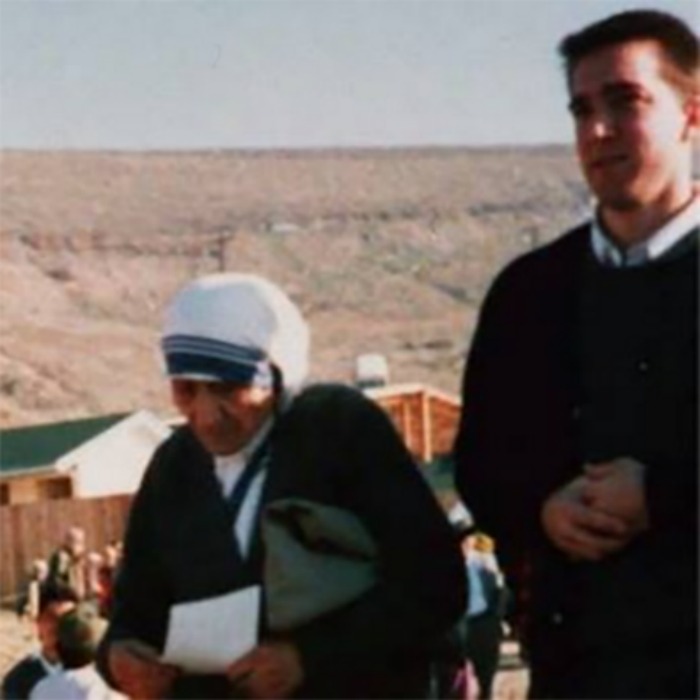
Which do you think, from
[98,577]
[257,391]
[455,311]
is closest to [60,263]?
[455,311]

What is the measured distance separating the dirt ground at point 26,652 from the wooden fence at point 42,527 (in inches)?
107

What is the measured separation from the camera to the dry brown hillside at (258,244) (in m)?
92.6

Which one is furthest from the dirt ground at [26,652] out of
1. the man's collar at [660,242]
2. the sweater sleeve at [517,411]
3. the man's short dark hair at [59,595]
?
the man's collar at [660,242]

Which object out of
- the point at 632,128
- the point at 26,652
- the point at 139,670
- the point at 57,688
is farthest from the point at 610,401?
the point at 26,652

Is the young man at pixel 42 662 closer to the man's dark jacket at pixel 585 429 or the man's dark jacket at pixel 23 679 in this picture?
the man's dark jacket at pixel 23 679

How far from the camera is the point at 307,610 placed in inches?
153

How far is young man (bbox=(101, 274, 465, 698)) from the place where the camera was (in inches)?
154

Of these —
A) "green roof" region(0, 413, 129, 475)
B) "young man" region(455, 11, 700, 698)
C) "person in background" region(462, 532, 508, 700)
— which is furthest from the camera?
"green roof" region(0, 413, 129, 475)

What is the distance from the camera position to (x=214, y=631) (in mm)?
3953

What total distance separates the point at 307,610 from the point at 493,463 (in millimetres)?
372

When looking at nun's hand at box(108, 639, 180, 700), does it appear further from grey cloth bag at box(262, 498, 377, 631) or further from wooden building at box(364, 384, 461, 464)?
wooden building at box(364, 384, 461, 464)

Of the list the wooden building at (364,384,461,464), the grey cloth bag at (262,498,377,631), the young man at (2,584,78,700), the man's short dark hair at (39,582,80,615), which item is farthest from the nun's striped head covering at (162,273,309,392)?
the wooden building at (364,384,461,464)

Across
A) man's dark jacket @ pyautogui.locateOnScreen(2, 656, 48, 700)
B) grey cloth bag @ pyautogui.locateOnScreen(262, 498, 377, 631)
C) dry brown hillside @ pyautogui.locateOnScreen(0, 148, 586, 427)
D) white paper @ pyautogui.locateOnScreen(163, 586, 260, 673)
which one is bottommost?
man's dark jacket @ pyautogui.locateOnScreen(2, 656, 48, 700)

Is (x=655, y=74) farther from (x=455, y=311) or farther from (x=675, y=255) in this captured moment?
(x=455, y=311)
